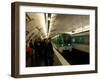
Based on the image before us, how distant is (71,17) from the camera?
85.4 inches

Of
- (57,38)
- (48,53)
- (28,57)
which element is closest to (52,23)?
(57,38)

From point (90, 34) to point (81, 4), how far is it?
298mm

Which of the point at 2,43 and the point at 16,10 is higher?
the point at 16,10

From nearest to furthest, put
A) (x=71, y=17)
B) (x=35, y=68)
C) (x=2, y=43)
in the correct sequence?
(x=2, y=43) → (x=35, y=68) → (x=71, y=17)

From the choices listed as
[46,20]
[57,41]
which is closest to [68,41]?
[57,41]

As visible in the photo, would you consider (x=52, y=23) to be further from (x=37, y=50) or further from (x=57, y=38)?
(x=37, y=50)

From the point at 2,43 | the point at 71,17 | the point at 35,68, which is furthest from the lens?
the point at 71,17

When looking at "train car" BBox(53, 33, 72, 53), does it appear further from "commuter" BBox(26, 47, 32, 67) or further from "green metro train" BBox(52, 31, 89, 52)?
"commuter" BBox(26, 47, 32, 67)

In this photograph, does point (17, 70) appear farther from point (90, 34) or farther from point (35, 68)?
point (90, 34)

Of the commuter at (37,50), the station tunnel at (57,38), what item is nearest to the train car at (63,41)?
the station tunnel at (57,38)

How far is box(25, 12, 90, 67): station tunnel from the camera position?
80.1 inches

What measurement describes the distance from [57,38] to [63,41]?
75mm

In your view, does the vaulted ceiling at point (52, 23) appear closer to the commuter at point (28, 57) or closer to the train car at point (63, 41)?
the train car at point (63, 41)

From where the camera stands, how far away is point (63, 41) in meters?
2.16
